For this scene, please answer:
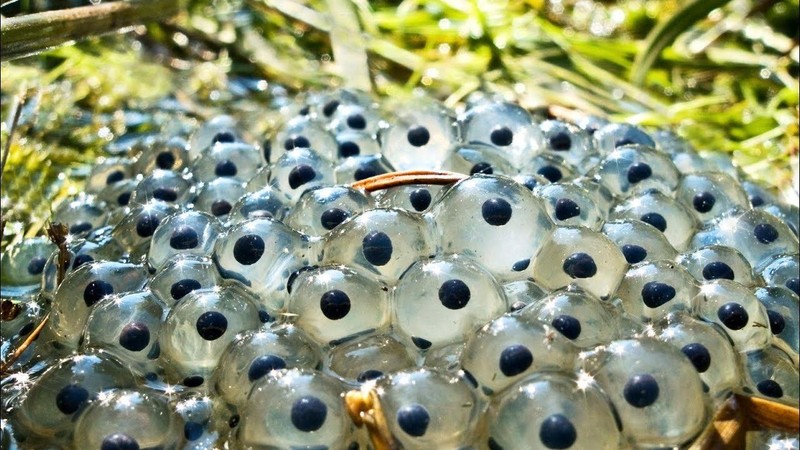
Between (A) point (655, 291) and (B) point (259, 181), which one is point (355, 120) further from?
(A) point (655, 291)

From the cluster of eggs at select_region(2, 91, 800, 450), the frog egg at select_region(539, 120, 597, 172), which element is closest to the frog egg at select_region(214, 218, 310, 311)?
the cluster of eggs at select_region(2, 91, 800, 450)

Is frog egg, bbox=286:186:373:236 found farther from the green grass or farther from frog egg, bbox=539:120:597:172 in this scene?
the green grass

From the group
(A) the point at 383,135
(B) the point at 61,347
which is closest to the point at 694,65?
(A) the point at 383,135

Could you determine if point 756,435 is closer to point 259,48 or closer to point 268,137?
point 268,137

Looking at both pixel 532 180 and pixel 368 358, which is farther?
pixel 532 180

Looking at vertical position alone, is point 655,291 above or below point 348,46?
above

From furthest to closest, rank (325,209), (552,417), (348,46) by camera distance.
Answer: (348,46)
(325,209)
(552,417)

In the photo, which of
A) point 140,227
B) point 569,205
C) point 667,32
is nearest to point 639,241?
point 569,205
